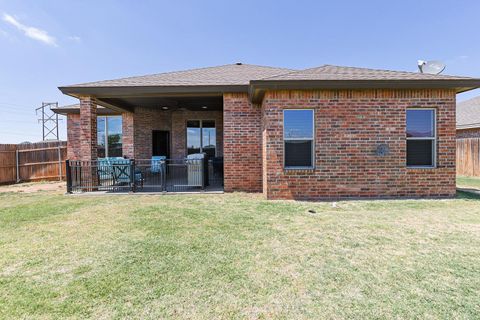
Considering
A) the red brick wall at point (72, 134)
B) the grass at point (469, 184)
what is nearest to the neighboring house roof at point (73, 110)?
the red brick wall at point (72, 134)

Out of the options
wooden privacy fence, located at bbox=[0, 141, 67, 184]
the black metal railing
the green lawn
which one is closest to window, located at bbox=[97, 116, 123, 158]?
wooden privacy fence, located at bbox=[0, 141, 67, 184]

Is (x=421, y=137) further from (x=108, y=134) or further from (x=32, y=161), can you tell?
(x=32, y=161)

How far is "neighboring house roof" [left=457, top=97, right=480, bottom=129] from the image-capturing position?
14.2 m

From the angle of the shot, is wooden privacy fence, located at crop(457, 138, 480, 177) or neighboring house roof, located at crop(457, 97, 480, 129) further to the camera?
neighboring house roof, located at crop(457, 97, 480, 129)

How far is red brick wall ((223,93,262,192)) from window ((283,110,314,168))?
1309 millimetres

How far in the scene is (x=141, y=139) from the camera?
470 inches

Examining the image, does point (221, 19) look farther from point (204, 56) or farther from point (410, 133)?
point (410, 133)

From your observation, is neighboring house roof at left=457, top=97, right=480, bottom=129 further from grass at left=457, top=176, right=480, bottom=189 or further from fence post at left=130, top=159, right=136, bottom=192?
fence post at left=130, top=159, right=136, bottom=192

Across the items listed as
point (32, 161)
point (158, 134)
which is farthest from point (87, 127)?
point (32, 161)

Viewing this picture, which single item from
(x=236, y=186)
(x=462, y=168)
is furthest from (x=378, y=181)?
(x=462, y=168)

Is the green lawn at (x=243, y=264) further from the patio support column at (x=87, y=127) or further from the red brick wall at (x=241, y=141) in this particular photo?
the patio support column at (x=87, y=127)

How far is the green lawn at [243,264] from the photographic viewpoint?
2.16 meters

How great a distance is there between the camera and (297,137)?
6.63 meters

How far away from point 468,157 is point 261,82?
503 inches
